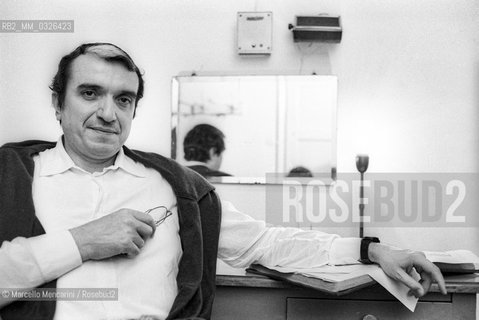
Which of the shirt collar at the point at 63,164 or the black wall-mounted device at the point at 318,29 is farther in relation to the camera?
the black wall-mounted device at the point at 318,29

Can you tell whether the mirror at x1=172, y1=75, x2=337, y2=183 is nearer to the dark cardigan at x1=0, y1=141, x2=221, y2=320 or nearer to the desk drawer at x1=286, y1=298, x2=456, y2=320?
the dark cardigan at x1=0, y1=141, x2=221, y2=320

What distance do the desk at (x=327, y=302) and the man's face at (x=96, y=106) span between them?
0.47 m

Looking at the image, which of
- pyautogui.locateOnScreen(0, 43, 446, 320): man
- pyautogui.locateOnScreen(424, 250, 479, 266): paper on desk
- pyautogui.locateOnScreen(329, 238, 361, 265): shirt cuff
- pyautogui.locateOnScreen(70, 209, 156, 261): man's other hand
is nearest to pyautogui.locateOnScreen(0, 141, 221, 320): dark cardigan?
pyautogui.locateOnScreen(0, 43, 446, 320): man

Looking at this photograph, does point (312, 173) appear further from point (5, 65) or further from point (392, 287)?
point (5, 65)

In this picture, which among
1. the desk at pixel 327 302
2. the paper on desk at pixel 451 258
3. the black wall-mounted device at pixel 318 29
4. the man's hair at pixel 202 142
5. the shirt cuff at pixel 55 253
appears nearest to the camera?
the shirt cuff at pixel 55 253

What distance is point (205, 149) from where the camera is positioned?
2900 mm

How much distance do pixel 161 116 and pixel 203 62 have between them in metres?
0.39

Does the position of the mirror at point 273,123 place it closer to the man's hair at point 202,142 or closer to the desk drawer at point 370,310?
the man's hair at point 202,142

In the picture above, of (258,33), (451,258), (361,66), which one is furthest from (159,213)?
(361,66)

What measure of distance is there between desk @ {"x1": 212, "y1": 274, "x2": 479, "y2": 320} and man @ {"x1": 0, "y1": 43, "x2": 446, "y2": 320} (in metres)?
0.07

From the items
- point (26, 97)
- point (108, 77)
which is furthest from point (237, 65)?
point (108, 77)

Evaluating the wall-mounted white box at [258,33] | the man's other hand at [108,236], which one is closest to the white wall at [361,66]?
the wall-mounted white box at [258,33]

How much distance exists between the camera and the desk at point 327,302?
127cm

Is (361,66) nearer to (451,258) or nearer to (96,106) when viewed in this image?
(451,258)
